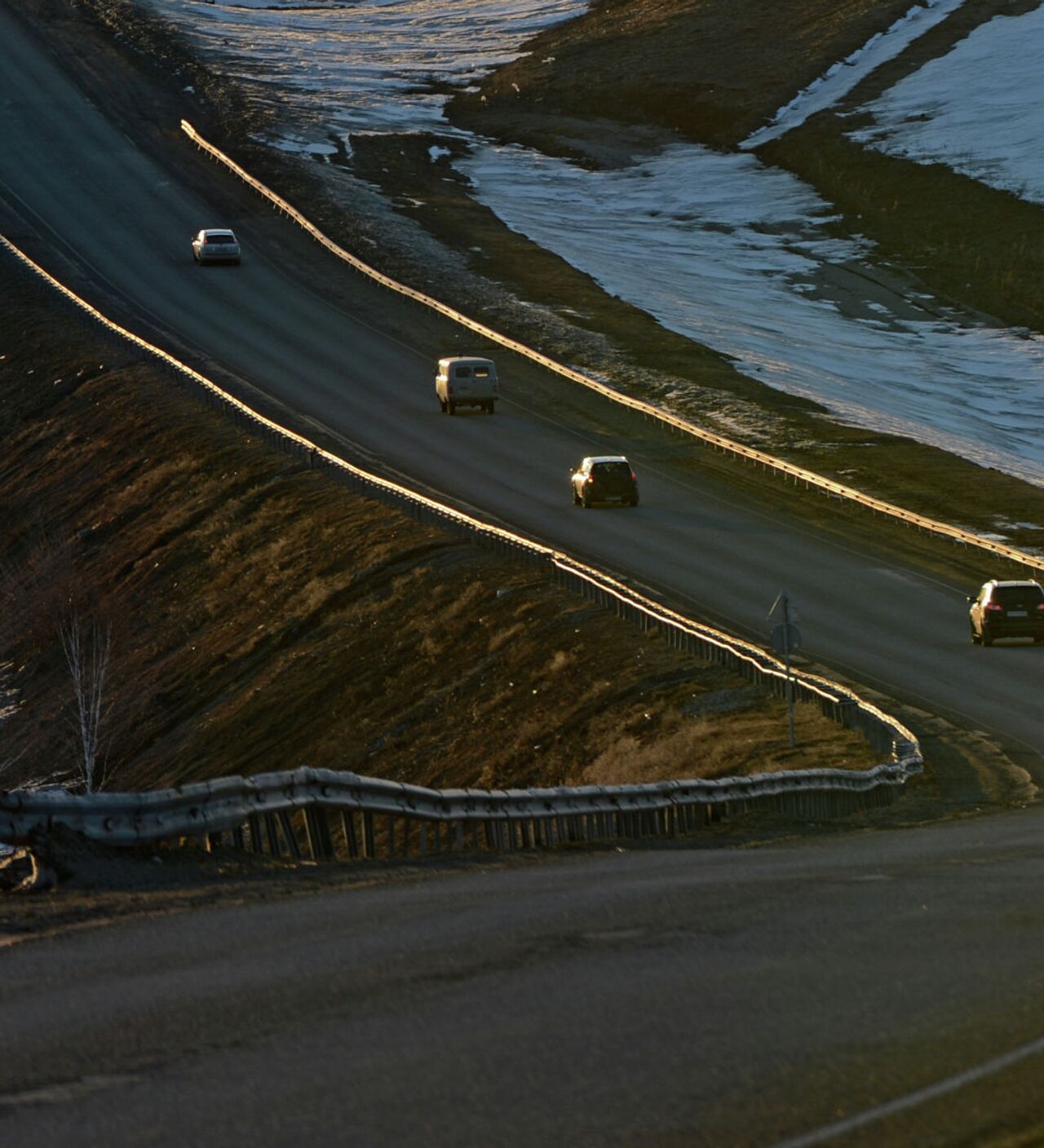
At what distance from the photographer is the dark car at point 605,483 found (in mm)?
50125

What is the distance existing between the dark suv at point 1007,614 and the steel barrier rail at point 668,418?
20.8 feet

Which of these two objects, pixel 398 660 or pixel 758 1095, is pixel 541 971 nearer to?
pixel 758 1095

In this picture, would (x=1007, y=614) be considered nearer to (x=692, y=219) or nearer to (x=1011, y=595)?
(x=1011, y=595)

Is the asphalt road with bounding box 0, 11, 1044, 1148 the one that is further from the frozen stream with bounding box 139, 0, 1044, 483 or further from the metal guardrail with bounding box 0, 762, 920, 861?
the frozen stream with bounding box 139, 0, 1044, 483

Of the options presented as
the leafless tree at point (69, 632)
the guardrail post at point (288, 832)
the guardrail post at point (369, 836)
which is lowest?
the leafless tree at point (69, 632)

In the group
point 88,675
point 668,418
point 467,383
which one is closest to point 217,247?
point 467,383

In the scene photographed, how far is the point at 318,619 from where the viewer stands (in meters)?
43.5

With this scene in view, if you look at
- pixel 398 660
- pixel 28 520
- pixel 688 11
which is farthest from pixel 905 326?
pixel 688 11

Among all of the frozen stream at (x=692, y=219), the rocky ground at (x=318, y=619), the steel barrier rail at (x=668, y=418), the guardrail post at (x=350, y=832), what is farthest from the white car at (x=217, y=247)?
the guardrail post at (x=350, y=832)

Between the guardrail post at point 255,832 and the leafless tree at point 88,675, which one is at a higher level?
the guardrail post at point 255,832

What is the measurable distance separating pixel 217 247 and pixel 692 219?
28.7m

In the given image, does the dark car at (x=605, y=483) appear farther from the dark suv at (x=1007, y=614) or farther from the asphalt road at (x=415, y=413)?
the dark suv at (x=1007, y=614)

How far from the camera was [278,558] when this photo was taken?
47.9 metres

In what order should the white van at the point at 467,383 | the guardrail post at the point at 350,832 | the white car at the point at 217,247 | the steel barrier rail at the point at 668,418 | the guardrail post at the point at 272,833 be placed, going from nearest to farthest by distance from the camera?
the guardrail post at the point at 272,833 → the guardrail post at the point at 350,832 → the steel barrier rail at the point at 668,418 → the white van at the point at 467,383 → the white car at the point at 217,247
